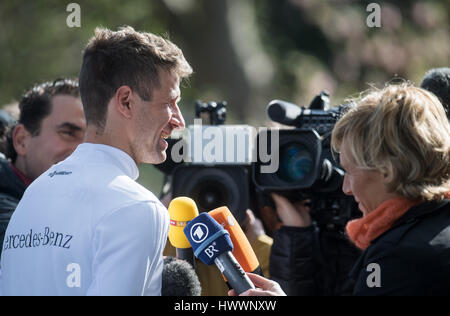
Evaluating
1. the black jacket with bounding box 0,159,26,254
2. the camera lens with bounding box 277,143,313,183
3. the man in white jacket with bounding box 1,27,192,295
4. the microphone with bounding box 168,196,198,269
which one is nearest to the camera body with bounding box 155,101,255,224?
the camera lens with bounding box 277,143,313,183

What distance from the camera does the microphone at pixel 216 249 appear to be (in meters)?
1.87

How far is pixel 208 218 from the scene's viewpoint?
1.97m

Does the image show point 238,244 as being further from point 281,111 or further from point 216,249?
point 281,111

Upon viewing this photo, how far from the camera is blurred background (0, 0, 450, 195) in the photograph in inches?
405

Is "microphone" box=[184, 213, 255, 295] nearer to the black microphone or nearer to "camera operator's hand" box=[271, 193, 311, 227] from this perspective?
the black microphone

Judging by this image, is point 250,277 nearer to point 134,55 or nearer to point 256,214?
point 134,55

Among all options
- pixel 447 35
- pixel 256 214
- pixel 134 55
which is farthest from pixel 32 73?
pixel 134 55

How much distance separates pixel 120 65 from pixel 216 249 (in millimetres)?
577

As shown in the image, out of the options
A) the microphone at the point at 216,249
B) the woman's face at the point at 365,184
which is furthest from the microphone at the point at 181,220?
the woman's face at the point at 365,184

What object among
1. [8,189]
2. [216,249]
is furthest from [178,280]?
[8,189]

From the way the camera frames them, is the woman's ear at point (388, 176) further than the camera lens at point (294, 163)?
No

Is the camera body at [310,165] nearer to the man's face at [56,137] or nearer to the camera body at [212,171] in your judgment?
the camera body at [212,171]

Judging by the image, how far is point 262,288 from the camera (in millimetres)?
1993

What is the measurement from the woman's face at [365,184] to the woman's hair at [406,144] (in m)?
0.03
